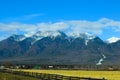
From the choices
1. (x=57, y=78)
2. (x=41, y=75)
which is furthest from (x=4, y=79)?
(x=57, y=78)

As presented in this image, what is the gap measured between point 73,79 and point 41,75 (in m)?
18.5

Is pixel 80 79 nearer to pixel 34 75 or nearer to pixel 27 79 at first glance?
pixel 27 79

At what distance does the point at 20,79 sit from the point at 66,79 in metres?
14.9

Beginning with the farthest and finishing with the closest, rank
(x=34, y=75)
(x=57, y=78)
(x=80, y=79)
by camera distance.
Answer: (x=34, y=75) → (x=57, y=78) → (x=80, y=79)

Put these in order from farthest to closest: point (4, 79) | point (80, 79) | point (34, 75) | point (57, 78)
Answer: point (34, 75)
point (4, 79)
point (57, 78)
point (80, 79)

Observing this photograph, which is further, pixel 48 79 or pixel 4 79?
pixel 4 79

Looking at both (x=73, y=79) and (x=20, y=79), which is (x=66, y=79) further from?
(x=20, y=79)

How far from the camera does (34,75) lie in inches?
3302

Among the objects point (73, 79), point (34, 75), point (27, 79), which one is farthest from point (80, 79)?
point (34, 75)

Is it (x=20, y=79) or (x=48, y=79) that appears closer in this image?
(x=48, y=79)

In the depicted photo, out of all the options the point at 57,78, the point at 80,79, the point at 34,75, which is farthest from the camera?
the point at 34,75

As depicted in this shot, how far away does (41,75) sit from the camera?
77.2m

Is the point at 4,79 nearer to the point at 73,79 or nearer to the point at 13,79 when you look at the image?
the point at 13,79

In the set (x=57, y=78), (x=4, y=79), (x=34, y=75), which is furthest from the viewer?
(x=34, y=75)
